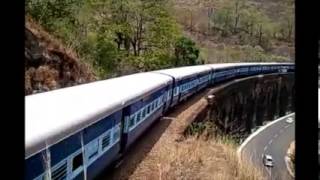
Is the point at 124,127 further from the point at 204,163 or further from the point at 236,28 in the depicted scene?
the point at 236,28

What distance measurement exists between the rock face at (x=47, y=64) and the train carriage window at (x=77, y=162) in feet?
32.7

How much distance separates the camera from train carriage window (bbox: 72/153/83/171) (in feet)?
22.4

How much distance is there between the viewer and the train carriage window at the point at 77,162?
269 inches

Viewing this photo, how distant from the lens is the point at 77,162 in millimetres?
7039

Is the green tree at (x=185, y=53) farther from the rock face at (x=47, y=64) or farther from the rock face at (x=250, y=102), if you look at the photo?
the rock face at (x=47, y=64)

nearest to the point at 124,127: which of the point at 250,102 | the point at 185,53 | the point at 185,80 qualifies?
the point at 185,80

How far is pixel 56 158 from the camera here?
19.1 ft

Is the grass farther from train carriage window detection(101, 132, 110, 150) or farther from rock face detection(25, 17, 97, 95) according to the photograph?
rock face detection(25, 17, 97, 95)

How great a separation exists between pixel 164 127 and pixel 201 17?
10928 centimetres

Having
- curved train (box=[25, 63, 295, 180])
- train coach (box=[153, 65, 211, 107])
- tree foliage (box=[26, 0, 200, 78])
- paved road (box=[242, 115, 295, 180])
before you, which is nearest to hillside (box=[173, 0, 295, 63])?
paved road (box=[242, 115, 295, 180])

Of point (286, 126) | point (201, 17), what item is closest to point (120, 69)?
point (286, 126)

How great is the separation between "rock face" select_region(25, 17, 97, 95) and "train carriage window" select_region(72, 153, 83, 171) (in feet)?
32.7

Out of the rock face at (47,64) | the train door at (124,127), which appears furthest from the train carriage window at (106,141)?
the rock face at (47,64)

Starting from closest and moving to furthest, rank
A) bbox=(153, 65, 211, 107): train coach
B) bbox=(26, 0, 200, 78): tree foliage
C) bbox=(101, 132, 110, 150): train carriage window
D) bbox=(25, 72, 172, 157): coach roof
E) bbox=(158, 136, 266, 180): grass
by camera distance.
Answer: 1. bbox=(25, 72, 172, 157): coach roof
2. bbox=(101, 132, 110, 150): train carriage window
3. bbox=(158, 136, 266, 180): grass
4. bbox=(153, 65, 211, 107): train coach
5. bbox=(26, 0, 200, 78): tree foliage
